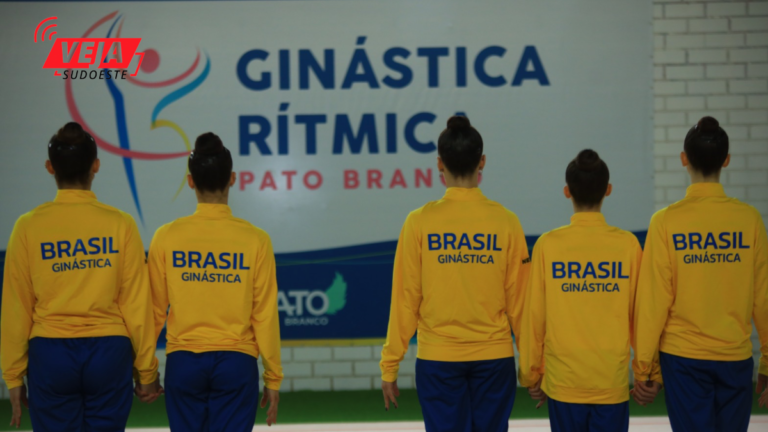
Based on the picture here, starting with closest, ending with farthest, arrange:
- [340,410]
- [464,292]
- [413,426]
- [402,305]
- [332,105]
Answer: [464,292]
[402,305]
[413,426]
[340,410]
[332,105]

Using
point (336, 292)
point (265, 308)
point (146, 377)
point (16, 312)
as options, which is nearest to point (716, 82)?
point (336, 292)

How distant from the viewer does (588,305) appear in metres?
2.45

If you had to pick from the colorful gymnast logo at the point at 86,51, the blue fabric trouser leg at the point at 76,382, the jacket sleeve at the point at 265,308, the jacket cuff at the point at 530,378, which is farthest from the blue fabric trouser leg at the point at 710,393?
the colorful gymnast logo at the point at 86,51

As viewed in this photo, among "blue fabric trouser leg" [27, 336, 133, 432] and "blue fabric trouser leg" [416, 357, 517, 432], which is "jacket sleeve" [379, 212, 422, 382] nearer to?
"blue fabric trouser leg" [416, 357, 517, 432]

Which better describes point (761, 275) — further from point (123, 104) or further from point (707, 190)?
point (123, 104)

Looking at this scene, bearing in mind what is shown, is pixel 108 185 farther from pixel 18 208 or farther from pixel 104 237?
pixel 104 237

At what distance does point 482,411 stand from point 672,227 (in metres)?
0.93

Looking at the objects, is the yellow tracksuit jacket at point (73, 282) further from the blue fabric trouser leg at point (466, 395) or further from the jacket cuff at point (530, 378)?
the jacket cuff at point (530, 378)

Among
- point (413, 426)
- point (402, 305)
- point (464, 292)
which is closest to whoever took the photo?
point (464, 292)

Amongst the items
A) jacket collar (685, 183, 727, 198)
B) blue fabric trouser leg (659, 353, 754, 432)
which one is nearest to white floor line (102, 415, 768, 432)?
blue fabric trouser leg (659, 353, 754, 432)

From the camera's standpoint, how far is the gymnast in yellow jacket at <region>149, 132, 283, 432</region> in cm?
247

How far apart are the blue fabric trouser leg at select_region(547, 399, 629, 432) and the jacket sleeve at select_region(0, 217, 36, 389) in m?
1.83

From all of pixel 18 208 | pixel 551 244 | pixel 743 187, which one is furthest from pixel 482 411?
pixel 18 208

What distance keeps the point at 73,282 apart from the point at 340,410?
250 centimetres
